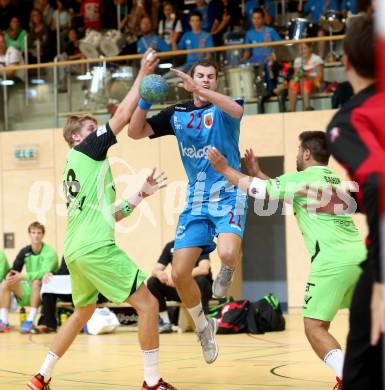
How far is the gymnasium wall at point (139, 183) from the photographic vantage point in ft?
52.0

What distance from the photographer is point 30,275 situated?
1366 cm

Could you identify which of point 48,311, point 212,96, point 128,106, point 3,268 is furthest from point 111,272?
point 3,268

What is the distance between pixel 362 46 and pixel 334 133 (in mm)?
376

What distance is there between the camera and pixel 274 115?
51.8ft

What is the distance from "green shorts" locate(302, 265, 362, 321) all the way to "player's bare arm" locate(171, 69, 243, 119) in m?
1.70

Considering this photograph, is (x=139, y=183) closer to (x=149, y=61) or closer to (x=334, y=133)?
(x=149, y=61)

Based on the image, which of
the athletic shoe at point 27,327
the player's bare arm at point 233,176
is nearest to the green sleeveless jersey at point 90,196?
the player's bare arm at point 233,176

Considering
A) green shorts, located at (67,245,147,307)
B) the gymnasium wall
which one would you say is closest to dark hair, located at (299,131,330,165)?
green shorts, located at (67,245,147,307)

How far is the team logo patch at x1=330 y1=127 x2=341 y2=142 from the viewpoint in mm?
3643

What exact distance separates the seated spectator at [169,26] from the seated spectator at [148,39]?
0.18 meters

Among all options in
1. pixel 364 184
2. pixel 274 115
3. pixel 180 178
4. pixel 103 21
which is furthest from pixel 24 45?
pixel 364 184

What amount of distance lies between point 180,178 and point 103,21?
4704 mm

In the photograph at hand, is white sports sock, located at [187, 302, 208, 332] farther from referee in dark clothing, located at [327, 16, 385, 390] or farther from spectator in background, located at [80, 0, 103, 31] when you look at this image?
spectator in background, located at [80, 0, 103, 31]

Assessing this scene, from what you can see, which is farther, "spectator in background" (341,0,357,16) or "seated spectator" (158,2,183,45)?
"seated spectator" (158,2,183,45)
